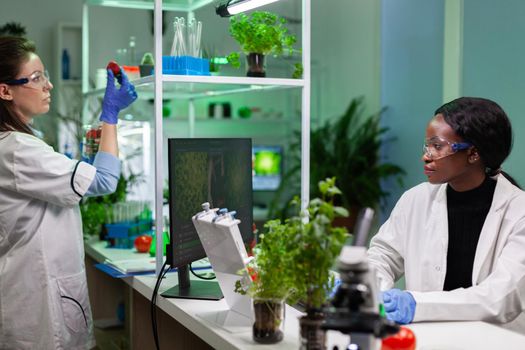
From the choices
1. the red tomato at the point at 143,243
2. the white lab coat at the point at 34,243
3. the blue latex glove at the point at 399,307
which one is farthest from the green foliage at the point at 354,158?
the blue latex glove at the point at 399,307

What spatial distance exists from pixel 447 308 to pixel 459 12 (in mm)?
2567

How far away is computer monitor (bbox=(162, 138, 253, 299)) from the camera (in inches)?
80.3

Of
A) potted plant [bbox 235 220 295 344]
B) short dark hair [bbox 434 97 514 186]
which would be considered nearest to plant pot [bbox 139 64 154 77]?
short dark hair [bbox 434 97 514 186]

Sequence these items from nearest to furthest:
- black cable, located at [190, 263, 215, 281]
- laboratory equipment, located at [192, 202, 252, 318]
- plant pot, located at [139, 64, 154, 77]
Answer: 1. laboratory equipment, located at [192, 202, 252, 318]
2. black cable, located at [190, 263, 215, 281]
3. plant pot, located at [139, 64, 154, 77]

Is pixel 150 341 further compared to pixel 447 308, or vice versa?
pixel 150 341

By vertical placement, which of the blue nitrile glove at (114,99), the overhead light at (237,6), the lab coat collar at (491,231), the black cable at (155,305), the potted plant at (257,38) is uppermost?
the overhead light at (237,6)

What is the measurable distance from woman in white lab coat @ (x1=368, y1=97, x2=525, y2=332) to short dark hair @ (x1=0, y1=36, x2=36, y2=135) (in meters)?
1.30

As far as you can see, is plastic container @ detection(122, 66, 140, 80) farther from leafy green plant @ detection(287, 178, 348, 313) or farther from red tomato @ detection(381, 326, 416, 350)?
red tomato @ detection(381, 326, 416, 350)

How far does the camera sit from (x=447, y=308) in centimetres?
191

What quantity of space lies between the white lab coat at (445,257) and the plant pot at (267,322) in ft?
1.50

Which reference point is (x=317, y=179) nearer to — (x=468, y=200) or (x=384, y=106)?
(x=384, y=106)

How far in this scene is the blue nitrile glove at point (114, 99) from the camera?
2.45 meters

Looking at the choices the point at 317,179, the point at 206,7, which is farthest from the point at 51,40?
the point at 206,7

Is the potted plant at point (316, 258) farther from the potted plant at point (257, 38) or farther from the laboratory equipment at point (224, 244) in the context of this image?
the potted plant at point (257, 38)
